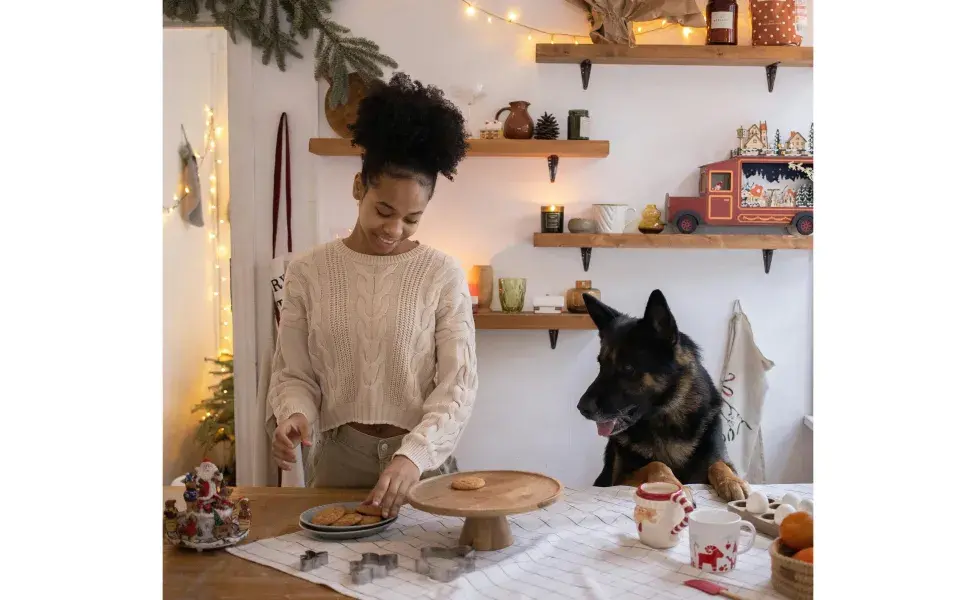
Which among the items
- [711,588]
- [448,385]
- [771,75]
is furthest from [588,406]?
[771,75]

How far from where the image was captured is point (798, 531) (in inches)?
48.7

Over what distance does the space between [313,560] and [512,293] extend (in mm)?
2020

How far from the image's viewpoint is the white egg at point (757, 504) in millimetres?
1594

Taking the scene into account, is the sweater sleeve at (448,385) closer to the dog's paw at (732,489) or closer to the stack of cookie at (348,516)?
the stack of cookie at (348,516)

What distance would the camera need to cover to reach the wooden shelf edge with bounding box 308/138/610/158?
3.23 metres

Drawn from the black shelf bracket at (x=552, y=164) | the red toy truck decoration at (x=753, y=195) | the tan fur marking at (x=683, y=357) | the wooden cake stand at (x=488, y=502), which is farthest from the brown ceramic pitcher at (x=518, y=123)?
the wooden cake stand at (x=488, y=502)

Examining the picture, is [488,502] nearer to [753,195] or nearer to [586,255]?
[586,255]

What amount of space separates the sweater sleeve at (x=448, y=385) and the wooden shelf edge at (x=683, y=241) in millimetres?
1288

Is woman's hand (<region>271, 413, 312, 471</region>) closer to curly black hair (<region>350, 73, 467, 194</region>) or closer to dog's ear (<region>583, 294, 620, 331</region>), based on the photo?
curly black hair (<region>350, 73, 467, 194</region>)

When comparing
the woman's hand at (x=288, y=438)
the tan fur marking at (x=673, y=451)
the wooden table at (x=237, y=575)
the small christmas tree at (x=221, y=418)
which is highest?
the woman's hand at (x=288, y=438)

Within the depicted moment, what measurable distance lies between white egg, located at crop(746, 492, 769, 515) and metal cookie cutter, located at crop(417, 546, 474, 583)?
22.9 inches
